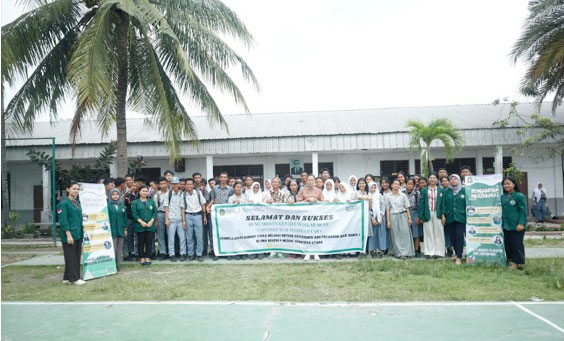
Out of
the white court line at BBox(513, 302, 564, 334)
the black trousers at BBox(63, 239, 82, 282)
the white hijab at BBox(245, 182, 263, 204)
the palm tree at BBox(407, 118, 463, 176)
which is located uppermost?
the palm tree at BBox(407, 118, 463, 176)

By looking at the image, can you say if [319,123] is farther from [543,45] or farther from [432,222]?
[432,222]

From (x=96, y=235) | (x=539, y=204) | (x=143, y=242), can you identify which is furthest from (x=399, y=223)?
(x=539, y=204)

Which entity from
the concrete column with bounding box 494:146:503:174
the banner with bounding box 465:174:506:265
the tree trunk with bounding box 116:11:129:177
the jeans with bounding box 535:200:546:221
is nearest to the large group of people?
the banner with bounding box 465:174:506:265

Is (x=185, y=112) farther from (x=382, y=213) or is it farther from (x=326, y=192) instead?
(x=382, y=213)

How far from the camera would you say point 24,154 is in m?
17.3

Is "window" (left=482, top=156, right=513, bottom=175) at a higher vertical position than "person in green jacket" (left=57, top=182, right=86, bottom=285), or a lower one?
higher

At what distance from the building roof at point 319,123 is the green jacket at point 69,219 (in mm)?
8955

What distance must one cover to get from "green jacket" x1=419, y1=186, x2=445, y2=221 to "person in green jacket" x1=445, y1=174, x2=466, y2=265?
88mm

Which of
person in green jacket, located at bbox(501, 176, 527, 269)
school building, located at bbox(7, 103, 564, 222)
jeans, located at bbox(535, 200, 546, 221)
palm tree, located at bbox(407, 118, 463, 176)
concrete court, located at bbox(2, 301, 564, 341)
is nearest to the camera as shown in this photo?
concrete court, located at bbox(2, 301, 564, 341)

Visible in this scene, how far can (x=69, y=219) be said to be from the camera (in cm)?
705

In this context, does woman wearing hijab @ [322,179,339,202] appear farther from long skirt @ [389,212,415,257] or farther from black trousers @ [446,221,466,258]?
black trousers @ [446,221,466,258]

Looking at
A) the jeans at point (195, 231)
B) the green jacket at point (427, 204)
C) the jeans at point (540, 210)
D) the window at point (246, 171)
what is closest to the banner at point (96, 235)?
the jeans at point (195, 231)

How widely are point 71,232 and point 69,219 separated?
0.73 ft

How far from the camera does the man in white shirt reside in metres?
8.94
